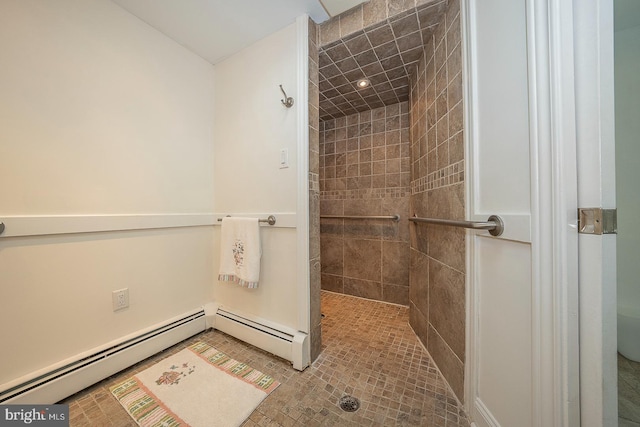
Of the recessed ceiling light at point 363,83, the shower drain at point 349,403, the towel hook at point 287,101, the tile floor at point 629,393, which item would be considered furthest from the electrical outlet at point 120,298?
the tile floor at point 629,393

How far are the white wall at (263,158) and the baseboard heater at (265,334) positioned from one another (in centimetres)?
4

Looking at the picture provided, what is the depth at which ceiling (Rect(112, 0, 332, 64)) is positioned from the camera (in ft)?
3.77

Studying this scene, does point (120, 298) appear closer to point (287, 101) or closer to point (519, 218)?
point (287, 101)

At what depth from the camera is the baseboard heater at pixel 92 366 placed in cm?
87

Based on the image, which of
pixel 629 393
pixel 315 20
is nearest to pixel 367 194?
pixel 315 20

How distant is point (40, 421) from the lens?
0.85 meters

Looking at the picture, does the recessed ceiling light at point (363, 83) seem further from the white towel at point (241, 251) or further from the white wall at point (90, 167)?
the white towel at point (241, 251)

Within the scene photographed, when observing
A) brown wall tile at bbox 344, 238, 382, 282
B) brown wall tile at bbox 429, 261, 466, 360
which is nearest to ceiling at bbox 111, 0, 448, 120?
brown wall tile at bbox 429, 261, 466, 360

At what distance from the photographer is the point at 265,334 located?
1299mm

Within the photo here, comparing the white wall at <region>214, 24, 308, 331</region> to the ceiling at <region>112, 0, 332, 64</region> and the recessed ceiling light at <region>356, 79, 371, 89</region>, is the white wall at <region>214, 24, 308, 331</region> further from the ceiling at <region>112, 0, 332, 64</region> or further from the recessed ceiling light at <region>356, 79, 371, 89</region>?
the recessed ceiling light at <region>356, 79, 371, 89</region>

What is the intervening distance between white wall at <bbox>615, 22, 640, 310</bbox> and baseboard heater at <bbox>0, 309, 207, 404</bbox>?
2572mm

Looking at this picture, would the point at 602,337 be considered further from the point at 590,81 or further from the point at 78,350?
the point at 78,350

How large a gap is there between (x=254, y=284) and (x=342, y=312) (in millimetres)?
950

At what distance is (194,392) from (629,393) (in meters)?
1.89
